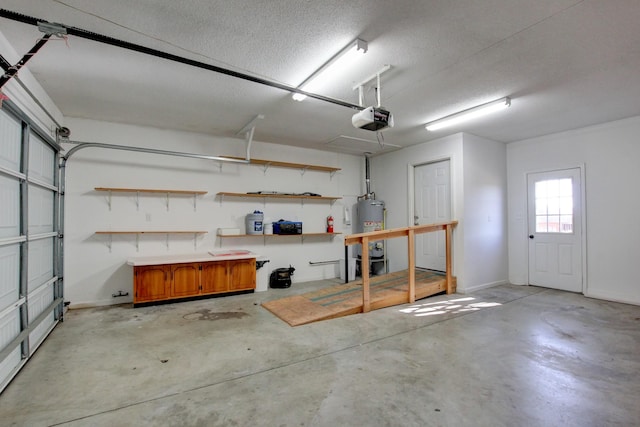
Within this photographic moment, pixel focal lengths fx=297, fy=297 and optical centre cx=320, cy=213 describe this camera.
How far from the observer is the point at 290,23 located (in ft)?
7.84

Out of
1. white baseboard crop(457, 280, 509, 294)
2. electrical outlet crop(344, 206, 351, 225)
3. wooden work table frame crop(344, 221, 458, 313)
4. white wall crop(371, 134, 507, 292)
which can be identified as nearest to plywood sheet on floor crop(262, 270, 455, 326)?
wooden work table frame crop(344, 221, 458, 313)

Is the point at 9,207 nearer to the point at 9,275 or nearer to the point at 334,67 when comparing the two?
the point at 9,275

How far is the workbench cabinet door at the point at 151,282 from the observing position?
4441mm

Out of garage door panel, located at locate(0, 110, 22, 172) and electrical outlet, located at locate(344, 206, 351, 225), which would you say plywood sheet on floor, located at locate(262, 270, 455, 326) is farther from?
garage door panel, located at locate(0, 110, 22, 172)

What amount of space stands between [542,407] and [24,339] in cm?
432

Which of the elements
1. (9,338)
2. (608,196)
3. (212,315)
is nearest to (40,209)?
(9,338)

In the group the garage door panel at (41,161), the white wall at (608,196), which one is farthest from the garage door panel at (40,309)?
the white wall at (608,196)

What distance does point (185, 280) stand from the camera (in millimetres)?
4734

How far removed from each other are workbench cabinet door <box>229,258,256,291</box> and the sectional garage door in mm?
2301

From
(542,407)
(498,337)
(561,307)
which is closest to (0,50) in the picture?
(542,407)

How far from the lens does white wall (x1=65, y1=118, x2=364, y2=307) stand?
15.1 ft

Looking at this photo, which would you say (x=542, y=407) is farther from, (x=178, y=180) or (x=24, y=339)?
(x=178, y=180)

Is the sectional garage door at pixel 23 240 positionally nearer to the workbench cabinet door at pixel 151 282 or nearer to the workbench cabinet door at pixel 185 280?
the workbench cabinet door at pixel 151 282

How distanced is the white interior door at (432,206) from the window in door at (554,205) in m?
1.72
